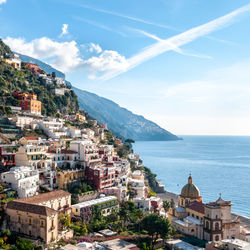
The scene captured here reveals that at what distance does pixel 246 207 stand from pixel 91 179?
56208 millimetres

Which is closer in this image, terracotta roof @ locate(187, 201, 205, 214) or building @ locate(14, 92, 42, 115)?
terracotta roof @ locate(187, 201, 205, 214)

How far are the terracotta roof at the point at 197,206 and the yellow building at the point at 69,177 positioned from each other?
22627 mm

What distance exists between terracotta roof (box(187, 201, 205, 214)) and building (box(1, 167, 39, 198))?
30.3 metres

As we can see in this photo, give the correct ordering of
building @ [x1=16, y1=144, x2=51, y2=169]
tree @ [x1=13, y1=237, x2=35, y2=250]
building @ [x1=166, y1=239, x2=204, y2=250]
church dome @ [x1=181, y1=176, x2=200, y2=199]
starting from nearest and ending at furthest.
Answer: tree @ [x1=13, y1=237, x2=35, y2=250], building @ [x1=166, y1=239, x2=204, y2=250], building @ [x1=16, y1=144, x2=51, y2=169], church dome @ [x1=181, y1=176, x2=200, y2=199]

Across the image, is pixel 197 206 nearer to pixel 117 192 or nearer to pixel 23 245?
pixel 117 192

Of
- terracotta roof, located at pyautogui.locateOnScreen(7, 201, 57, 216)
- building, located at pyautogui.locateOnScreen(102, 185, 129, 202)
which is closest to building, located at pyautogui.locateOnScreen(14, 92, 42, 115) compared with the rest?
building, located at pyautogui.locateOnScreen(102, 185, 129, 202)

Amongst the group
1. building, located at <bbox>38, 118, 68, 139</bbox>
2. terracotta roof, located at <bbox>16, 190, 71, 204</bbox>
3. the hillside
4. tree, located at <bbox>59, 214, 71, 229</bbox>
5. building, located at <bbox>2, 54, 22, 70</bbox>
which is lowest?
tree, located at <bbox>59, 214, 71, 229</bbox>

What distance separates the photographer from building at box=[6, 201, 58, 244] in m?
35.9

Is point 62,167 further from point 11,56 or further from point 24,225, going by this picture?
point 11,56

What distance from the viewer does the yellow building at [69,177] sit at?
170ft

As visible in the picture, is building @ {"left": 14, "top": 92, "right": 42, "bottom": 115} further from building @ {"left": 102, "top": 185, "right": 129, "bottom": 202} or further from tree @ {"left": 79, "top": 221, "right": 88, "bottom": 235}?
tree @ {"left": 79, "top": 221, "right": 88, "bottom": 235}

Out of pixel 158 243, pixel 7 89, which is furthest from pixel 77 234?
pixel 7 89

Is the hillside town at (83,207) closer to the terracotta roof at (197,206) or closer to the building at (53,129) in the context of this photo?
the terracotta roof at (197,206)

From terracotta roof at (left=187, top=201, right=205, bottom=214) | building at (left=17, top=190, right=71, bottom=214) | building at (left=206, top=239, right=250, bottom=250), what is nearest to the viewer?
building at (left=17, top=190, right=71, bottom=214)
